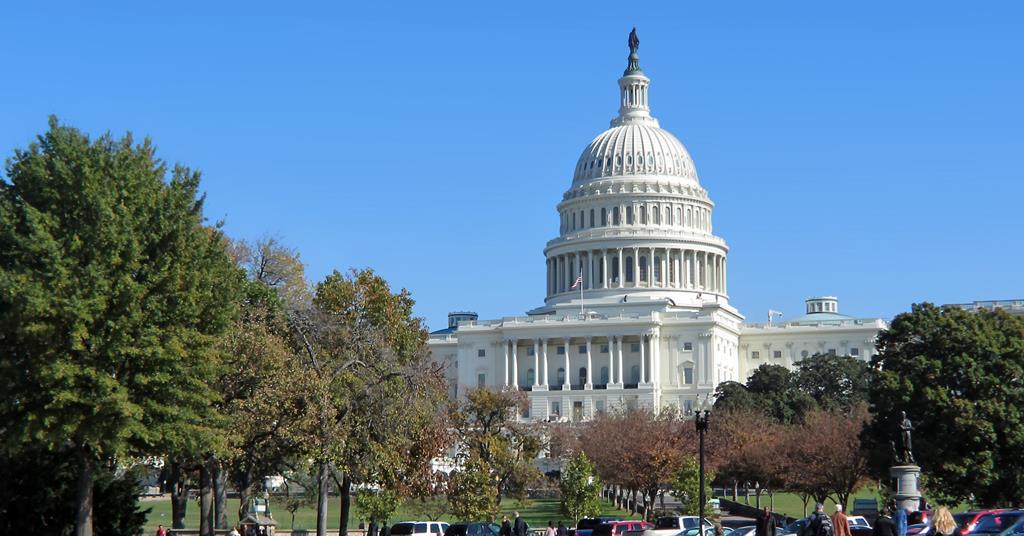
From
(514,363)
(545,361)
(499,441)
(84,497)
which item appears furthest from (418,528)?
(514,363)

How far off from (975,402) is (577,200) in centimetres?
11106

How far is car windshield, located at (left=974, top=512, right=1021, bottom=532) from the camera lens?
140 feet

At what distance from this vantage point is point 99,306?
141ft

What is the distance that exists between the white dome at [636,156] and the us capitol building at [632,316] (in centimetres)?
16

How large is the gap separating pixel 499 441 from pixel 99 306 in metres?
44.4

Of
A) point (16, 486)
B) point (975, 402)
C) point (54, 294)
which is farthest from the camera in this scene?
point (975, 402)

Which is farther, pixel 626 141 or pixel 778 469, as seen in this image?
pixel 626 141

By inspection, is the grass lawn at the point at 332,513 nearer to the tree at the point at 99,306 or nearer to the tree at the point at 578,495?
the tree at the point at 578,495

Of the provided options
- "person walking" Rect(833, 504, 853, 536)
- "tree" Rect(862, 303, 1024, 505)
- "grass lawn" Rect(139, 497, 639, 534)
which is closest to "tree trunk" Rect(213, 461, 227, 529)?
"grass lawn" Rect(139, 497, 639, 534)

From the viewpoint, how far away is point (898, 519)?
38.7m

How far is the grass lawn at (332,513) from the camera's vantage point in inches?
3180

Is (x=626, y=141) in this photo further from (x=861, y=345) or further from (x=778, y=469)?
(x=778, y=469)

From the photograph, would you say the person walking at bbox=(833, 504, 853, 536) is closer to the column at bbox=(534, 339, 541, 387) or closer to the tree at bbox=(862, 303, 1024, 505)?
the tree at bbox=(862, 303, 1024, 505)

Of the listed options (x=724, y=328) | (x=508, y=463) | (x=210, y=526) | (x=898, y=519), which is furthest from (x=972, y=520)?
(x=724, y=328)
